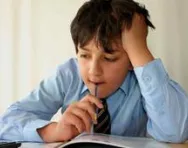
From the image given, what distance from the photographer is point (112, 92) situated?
82cm

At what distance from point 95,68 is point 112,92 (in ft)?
0.46

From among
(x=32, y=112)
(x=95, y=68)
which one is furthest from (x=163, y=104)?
(x=32, y=112)

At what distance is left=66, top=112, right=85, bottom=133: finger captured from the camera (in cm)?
66

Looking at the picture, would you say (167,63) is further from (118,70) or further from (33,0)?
(33,0)

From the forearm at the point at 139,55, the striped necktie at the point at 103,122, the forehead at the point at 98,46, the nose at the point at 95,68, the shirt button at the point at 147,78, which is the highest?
the forehead at the point at 98,46

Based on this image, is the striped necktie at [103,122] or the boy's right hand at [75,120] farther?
the striped necktie at [103,122]

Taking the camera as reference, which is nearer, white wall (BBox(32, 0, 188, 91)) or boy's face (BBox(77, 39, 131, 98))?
boy's face (BBox(77, 39, 131, 98))

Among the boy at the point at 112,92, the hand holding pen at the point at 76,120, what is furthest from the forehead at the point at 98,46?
the hand holding pen at the point at 76,120

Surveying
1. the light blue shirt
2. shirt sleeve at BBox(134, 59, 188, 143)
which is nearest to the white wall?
the light blue shirt

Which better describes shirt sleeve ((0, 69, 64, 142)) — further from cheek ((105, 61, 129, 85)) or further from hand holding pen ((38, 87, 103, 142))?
cheek ((105, 61, 129, 85))

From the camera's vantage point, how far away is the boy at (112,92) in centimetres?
69

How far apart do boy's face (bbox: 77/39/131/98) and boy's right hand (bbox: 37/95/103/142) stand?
0.07 m

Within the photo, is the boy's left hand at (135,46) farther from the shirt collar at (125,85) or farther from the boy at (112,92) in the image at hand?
the shirt collar at (125,85)

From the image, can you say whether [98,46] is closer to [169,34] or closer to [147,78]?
[147,78]
